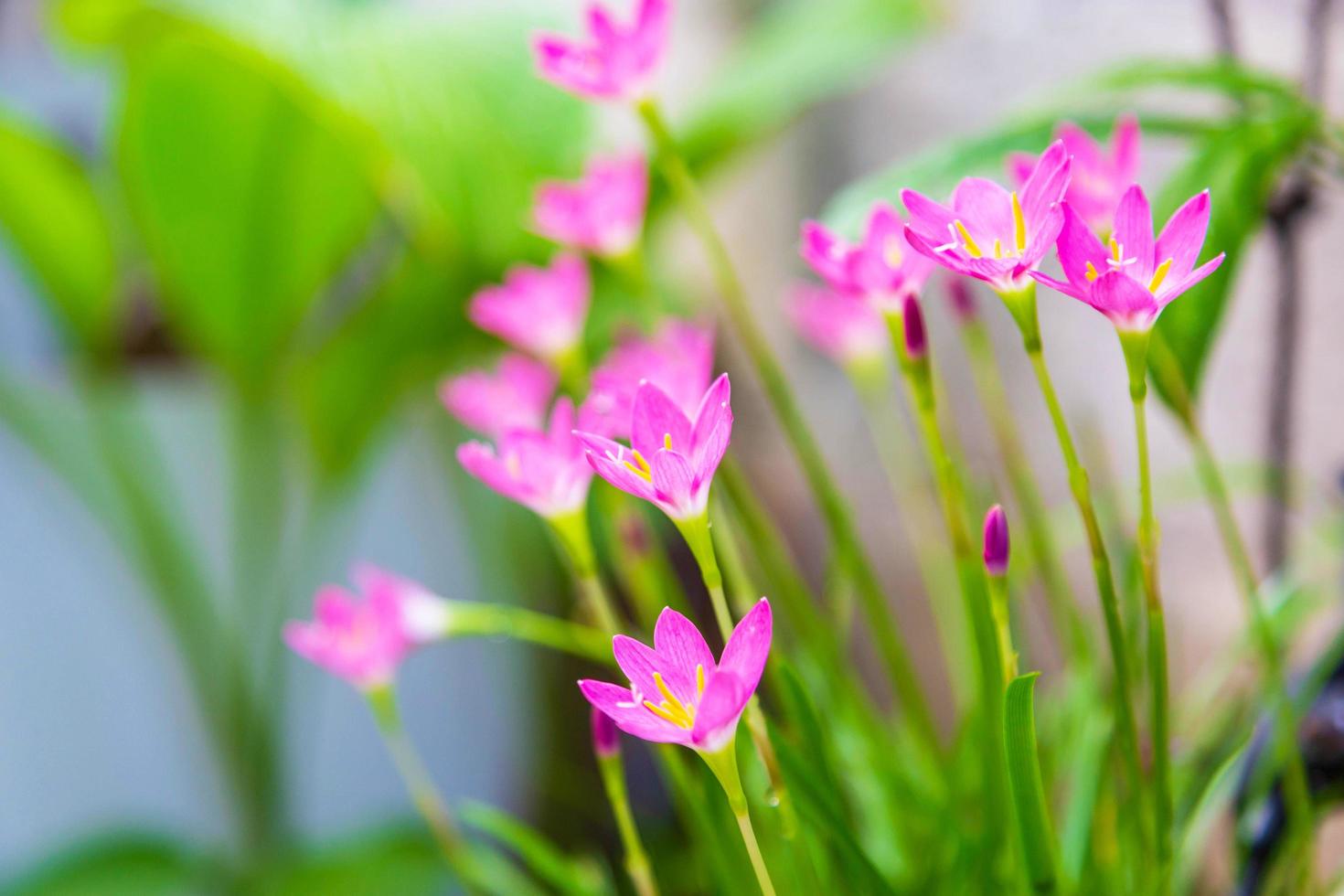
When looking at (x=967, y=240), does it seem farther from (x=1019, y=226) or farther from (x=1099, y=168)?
(x=1099, y=168)


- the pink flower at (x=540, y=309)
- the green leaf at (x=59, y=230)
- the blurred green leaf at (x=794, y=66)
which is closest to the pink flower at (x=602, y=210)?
the pink flower at (x=540, y=309)

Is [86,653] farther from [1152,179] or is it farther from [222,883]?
[1152,179]

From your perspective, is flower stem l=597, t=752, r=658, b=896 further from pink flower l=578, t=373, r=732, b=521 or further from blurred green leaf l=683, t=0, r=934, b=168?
blurred green leaf l=683, t=0, r=934, b=168

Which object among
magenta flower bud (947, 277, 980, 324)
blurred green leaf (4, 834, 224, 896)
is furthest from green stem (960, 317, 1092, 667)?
blurred green leaf (4, 834, 224, 896)

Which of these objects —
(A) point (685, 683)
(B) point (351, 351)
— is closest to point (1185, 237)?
(A) point (685, 683)

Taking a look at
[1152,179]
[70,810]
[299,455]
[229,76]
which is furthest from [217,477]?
[1152,179]

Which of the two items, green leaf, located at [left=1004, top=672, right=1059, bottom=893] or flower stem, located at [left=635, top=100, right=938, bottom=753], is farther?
flower stem, located at [left=635, top=100, right=938, bottom=753]
